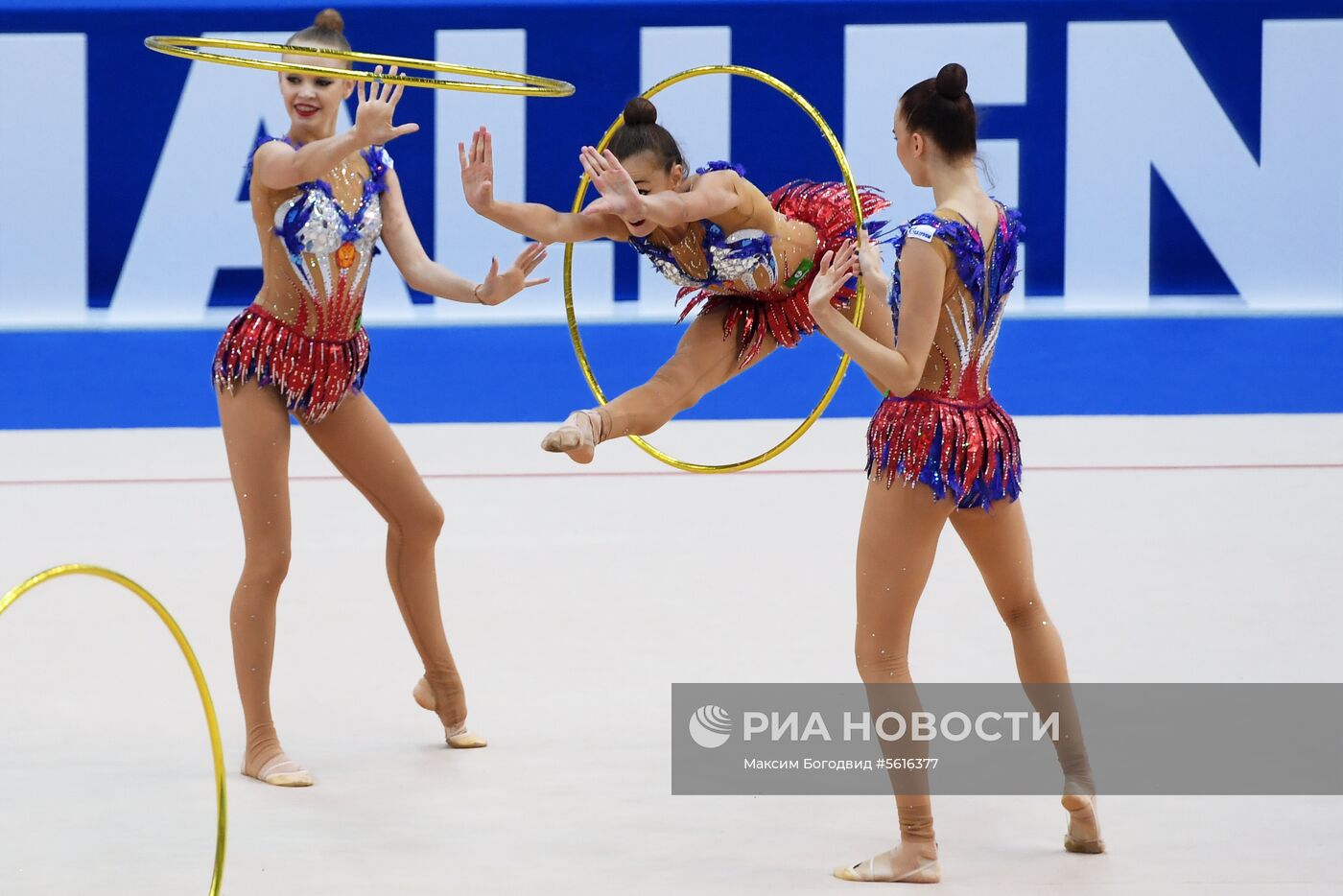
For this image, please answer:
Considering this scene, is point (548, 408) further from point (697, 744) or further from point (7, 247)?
point (697, 744)

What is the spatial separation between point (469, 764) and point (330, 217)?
1260 mm

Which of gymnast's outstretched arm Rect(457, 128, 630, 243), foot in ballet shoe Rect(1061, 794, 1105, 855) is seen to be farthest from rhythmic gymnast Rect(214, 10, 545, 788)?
foot in ballet shoe Rect(1061, 794, 1105, 855)

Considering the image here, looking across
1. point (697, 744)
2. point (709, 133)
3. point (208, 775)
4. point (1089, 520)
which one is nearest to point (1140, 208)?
point (709, 133)

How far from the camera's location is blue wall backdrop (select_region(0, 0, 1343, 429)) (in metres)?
8.38

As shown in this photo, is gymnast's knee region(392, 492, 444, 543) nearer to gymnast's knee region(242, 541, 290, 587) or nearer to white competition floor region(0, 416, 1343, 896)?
gymnast's knee region(242, 541, 290, 587)

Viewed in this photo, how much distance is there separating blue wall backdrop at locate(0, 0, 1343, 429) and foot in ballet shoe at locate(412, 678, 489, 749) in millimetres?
4453

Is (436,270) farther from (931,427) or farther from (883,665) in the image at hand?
(883,665)

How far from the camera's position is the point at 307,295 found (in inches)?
145

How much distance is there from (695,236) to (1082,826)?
146 centimetres

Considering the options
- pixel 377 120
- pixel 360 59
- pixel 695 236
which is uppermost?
pixel 360 59

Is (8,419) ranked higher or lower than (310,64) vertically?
lower

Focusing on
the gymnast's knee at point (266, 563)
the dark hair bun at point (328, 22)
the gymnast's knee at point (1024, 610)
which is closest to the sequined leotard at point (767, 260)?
the dark hair bun at point (328, 22)

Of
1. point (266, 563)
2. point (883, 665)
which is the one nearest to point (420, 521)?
point (266, 563)

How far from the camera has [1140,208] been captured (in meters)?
8.57
